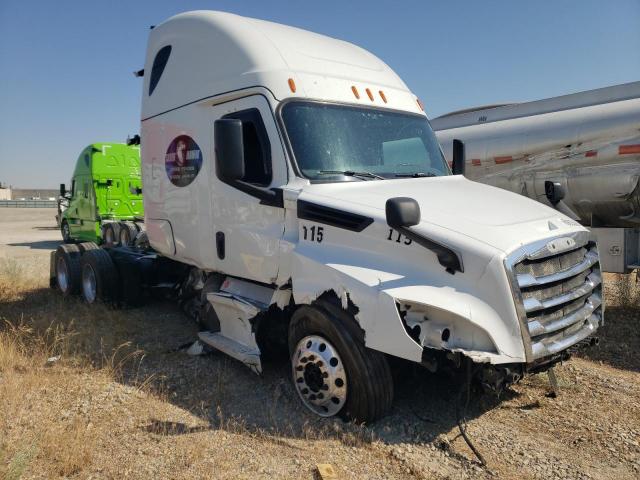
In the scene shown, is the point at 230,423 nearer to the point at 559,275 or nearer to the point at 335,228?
the point at 335,228

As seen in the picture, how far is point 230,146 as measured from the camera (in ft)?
14.3

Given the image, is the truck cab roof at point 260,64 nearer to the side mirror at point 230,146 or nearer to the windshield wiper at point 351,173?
the side mirror at point 230,146

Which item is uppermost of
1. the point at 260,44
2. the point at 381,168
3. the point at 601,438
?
the point at 260,44

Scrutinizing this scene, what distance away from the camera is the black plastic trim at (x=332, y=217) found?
12.8 feet

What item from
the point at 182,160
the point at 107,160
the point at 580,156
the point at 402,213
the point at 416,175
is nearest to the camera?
the point at 402,213

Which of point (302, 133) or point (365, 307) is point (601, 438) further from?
point (302, 133)

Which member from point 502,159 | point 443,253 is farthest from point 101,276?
point 502,159

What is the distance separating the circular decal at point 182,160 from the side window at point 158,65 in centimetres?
98

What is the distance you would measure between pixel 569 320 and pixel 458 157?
2704 millimetres

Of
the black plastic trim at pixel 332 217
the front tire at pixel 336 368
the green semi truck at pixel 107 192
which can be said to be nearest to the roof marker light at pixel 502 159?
the black plastic trim at pixel 332 217

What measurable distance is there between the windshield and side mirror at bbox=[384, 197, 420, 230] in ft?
3.16

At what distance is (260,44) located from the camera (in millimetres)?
4879

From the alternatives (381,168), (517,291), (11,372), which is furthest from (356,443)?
(11,372)

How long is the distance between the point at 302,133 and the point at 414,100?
6.01 feet
